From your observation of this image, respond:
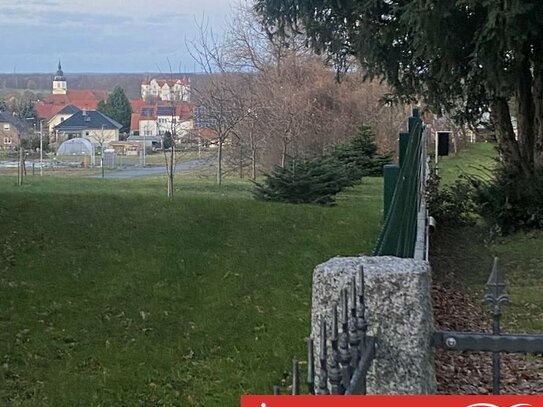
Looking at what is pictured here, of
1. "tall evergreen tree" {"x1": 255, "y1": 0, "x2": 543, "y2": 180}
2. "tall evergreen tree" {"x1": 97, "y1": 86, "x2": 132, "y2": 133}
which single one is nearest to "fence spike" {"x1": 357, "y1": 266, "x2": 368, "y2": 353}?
"tall evergreen tree" {"x1": 255, "y1": 0, "x2": 543, "y2": 180}

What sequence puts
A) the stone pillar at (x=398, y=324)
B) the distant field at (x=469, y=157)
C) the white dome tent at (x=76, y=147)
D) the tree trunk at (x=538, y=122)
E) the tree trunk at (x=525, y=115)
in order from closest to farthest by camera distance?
the stone pillar at (x=398, y=324)
the tree trunk at (x=538, y=122)
the tree trunk at (x=525, y=115)
the distant field at (x=469, y=157)
the white dome tent at (x=76, y=147)

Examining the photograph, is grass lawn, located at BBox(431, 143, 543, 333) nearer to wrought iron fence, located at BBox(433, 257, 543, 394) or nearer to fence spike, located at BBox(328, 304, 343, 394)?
wrought iron fence, located at BBox(433, 257, 543, 394)

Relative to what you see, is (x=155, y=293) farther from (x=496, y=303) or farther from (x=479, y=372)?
(x=496, y=303)

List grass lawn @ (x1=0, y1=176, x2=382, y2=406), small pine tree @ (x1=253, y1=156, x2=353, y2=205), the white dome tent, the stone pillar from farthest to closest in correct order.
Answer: the white dome tent, small pine tree @ (x1=253, y1=156, x2=353, y2=205), grass lawn @ (x1=0, y1=176, x2=382, y2=406), the stone pillar

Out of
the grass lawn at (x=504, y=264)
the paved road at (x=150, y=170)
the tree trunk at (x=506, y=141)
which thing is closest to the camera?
the grass lawn at (x=504, y=264)

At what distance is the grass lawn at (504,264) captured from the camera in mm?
7605

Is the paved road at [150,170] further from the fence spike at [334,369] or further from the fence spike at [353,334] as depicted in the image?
the fence spike at [334,369]

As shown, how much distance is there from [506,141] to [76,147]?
25.9 meters

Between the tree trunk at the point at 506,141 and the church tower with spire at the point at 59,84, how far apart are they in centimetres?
1901

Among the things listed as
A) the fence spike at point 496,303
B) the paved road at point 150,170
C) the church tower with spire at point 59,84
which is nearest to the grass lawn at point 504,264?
the fence spike at point 496,303

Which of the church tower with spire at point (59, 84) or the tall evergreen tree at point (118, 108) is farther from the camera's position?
the tall evergreen tree at point (118, 108)

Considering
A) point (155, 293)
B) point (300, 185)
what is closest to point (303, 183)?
point (300, 185)

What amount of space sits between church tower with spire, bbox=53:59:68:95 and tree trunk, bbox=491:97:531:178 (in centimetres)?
1901

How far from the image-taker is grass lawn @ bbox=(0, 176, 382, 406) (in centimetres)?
557
